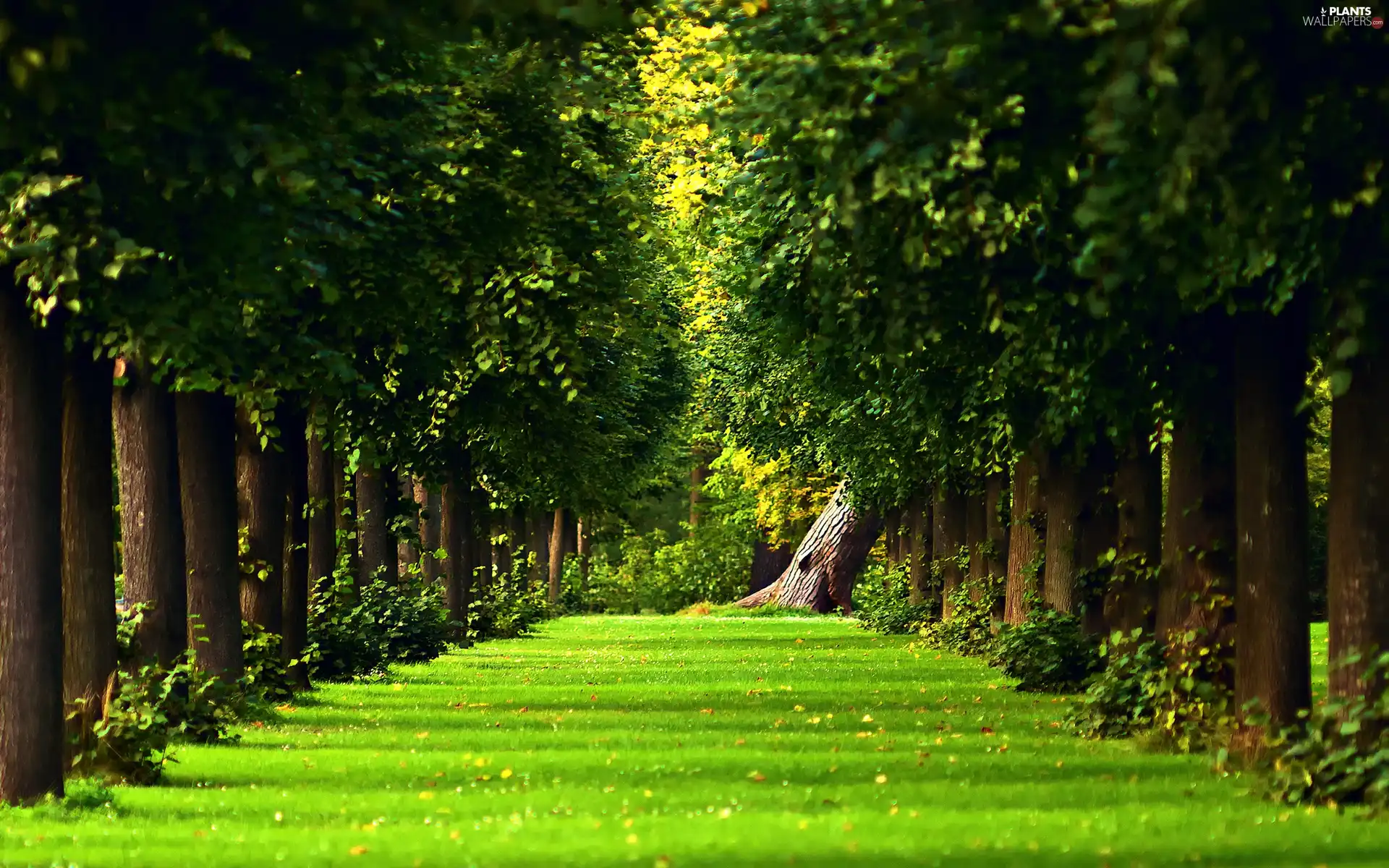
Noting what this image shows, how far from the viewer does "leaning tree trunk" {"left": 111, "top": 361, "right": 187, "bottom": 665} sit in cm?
1764

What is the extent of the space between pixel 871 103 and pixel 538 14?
303cm

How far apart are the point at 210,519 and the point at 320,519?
9832 millimetres

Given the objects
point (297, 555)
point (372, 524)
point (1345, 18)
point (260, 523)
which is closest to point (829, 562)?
point (372, 524)

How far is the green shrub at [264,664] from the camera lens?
2391 cm

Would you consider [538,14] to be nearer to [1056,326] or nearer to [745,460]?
[1056,326]

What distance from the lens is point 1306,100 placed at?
1128 centimetres

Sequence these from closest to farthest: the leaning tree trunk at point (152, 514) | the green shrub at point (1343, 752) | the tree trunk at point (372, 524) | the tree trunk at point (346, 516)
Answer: the green shrub at point (1343, 752) < the leaning tree trunk at point (152, 514) < the tree trunk at point (346, 516) < the tree trunk at point (372, 524)

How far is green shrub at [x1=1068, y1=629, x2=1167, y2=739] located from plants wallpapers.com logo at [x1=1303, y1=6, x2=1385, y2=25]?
7.60 meters

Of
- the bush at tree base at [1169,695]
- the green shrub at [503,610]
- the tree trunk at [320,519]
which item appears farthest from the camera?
the green shrub at [503,610]

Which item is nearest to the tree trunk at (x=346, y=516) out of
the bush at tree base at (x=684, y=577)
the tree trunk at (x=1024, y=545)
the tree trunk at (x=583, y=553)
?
the tree trunk at (x=1024, y=545)

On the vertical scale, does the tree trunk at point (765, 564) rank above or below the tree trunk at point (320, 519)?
below

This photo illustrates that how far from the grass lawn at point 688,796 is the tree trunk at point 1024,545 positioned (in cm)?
384

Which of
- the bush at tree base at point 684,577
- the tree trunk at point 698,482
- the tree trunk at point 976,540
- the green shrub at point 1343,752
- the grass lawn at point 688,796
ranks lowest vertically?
the bush at tree base at point 684,577

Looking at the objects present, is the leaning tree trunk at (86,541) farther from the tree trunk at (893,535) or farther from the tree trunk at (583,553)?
the tree trunk at (583,553)
